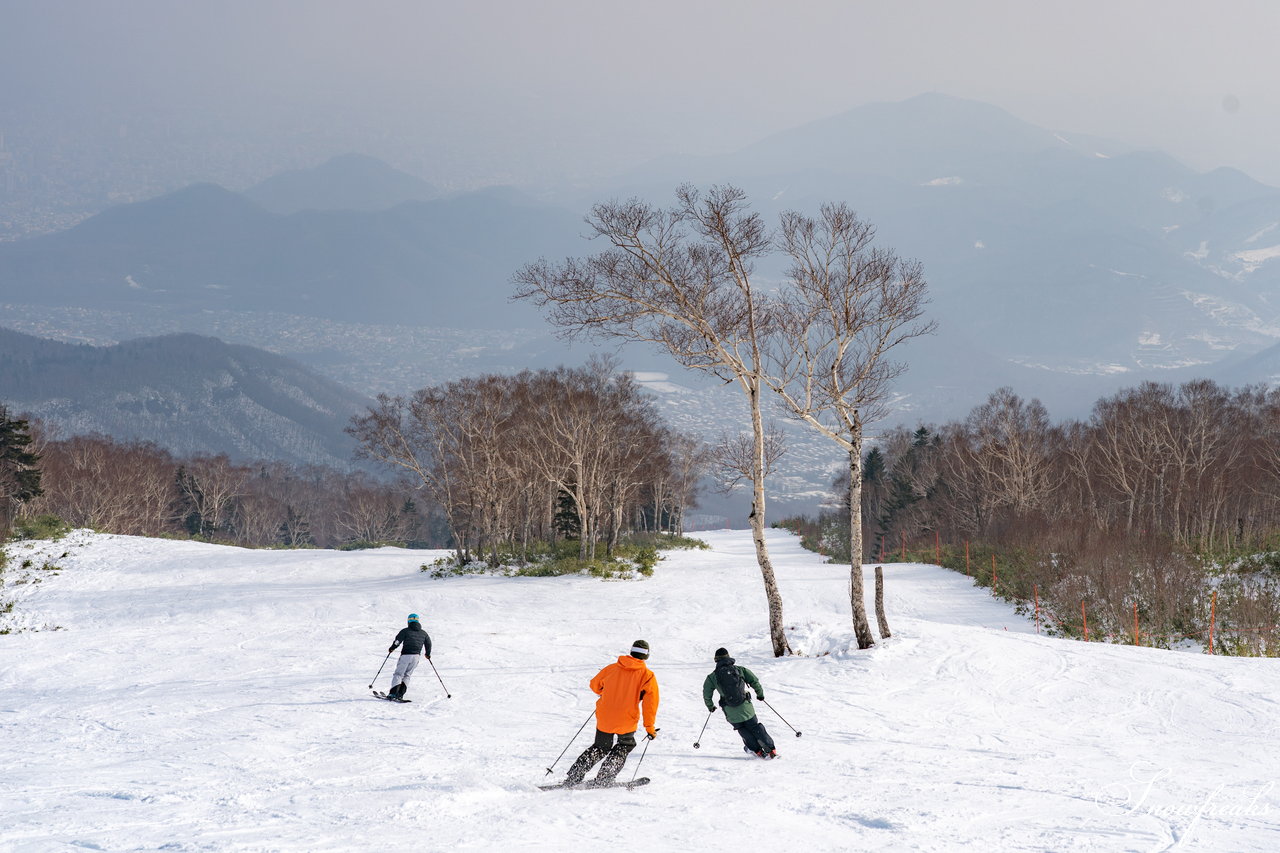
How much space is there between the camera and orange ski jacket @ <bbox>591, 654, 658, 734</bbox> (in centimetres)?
932

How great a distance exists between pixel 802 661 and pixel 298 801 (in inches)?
427

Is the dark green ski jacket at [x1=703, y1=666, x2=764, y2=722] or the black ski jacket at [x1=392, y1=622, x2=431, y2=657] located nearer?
the dark green ski jacket at [x1=703, y1=666, x2=764, y2=722]

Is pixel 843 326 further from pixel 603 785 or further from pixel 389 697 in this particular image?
pixel 389 697

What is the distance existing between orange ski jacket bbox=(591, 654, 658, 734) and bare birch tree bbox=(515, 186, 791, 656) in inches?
285

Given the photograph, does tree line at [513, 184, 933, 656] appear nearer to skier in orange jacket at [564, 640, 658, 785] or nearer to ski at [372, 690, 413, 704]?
ski at [372, 690, 413, 704]

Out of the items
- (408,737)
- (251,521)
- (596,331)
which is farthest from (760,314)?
(251,521)

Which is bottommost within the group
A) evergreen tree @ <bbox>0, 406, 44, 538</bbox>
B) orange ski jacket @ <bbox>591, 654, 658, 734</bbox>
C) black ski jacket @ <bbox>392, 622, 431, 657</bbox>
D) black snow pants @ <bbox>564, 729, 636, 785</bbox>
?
black snow pants @ <bbox>564, 729, 636, 785</bbox>

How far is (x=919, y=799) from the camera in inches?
340

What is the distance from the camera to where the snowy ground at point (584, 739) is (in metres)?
7.64

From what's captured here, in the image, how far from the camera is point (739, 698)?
1027 cm

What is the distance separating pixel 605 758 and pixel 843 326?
35.5 ft

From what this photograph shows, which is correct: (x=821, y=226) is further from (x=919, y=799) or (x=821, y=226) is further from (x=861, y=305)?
(x=919, y=799)

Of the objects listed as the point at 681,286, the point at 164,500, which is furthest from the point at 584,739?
the point at 164,500

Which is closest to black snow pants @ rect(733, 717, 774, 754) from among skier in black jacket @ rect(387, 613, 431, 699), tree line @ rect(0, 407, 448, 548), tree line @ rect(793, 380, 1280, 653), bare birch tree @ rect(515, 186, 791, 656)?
bare birch tree @ rect(515, 186, 791, 656)
